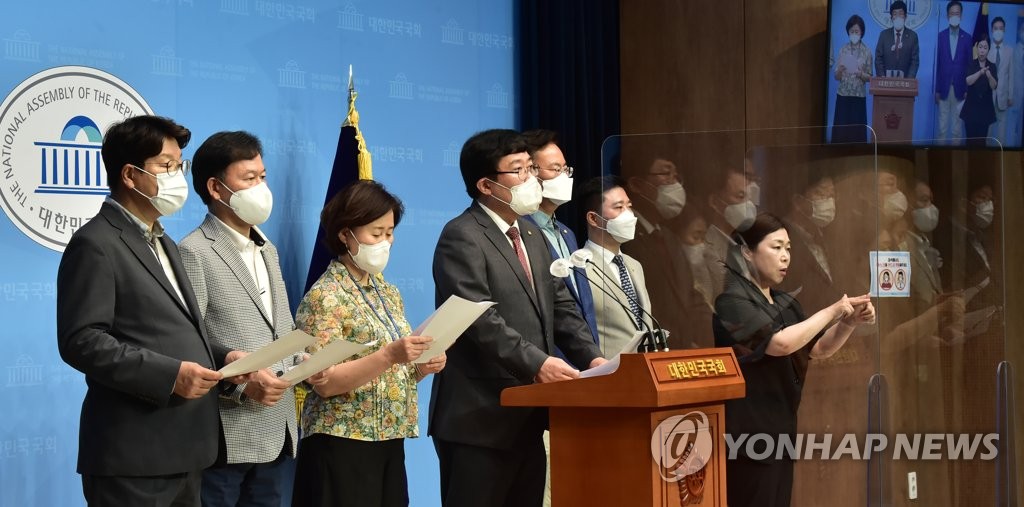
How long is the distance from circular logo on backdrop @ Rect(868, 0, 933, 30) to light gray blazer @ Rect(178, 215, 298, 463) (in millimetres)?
3783

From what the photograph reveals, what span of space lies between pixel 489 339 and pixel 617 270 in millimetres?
558

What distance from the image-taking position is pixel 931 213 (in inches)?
174

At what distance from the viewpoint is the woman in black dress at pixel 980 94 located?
617 centimetres

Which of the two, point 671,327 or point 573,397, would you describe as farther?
point 671,327

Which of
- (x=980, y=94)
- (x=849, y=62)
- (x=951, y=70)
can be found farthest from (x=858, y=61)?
(x=980, y=94)

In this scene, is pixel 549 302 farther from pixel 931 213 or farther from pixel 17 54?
pixel 17 54

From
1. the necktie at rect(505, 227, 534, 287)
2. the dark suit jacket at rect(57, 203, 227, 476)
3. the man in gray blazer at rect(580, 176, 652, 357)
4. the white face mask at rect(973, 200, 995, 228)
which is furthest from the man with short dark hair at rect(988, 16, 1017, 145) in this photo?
the dark suit jacket at rect(57, 203, 227, 476)

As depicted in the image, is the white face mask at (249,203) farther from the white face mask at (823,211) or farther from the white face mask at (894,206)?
the white face mask at (894,206)

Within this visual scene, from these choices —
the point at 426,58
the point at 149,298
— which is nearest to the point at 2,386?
the point at 149,298

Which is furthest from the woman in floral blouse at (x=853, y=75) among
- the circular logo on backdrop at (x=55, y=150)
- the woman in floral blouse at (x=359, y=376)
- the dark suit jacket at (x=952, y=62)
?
the circular logo on backdrop at (x=55, y=150)

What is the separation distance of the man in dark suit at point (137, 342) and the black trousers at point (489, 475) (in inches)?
34.4

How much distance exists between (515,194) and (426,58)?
2.15 meters

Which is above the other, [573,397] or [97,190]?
[97,190]

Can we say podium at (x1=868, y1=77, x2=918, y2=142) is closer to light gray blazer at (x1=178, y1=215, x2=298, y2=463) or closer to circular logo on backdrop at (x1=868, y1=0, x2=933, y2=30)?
circular logo on backdrop at (x1=868, y1=0, x2=933, y2=30)
